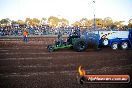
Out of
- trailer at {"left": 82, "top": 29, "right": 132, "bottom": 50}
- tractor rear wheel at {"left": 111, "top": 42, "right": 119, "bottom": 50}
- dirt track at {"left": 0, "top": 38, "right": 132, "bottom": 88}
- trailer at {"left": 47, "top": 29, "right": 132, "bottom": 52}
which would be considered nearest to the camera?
dirt track at {"left": 0, "top": 38, "right": 132, "bottom": 88}

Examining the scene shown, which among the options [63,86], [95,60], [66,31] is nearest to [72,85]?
[63,86]

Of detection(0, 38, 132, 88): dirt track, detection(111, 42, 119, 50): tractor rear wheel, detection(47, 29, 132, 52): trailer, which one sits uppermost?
detection(47, 29, 132, 52): trailer

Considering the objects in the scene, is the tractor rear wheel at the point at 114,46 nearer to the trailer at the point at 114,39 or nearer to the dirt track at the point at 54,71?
the trailer at the point at 114,39

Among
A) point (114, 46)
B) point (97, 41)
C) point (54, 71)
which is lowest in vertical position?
point (54, 71)

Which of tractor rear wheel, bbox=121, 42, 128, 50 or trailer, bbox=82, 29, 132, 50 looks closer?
trailer, bbox=82, 29, 132, 50

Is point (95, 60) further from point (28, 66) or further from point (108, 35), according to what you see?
point (108, 35)

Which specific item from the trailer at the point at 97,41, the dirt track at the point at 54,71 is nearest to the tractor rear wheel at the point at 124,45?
the trailer at the point at 97,41

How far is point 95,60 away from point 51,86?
4.17m

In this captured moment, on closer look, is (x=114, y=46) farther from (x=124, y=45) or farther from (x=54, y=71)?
(x=54, y=71)

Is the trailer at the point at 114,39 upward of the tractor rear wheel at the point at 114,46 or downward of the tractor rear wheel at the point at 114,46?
upward

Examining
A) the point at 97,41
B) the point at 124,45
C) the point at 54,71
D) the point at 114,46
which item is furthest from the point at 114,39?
the point at 54,71

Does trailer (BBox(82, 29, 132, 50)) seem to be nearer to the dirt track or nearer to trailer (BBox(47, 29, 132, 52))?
trailer (BBox(47, 29, 132, 52))

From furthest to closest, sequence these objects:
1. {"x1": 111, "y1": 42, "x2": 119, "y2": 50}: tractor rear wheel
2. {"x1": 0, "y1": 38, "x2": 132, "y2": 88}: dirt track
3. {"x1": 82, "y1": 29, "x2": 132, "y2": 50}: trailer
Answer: {"x1": 111, "y1": 42, "x2": 119, "y2": 50}: tractor rear wheel
{"x1": 82, "y1": 29, "x2": 132, "y2": 50}: trailer
{"x1": 0, "y1": 38, "x2": 132, "y2": 88}: dirt track

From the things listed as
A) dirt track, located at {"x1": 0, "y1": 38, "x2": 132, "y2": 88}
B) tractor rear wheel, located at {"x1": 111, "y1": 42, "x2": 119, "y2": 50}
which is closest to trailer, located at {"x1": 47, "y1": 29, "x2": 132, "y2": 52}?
tractor rear wheel, located at {"x1": 111, "y1": 42, "x2": 119, "y2": 50}
